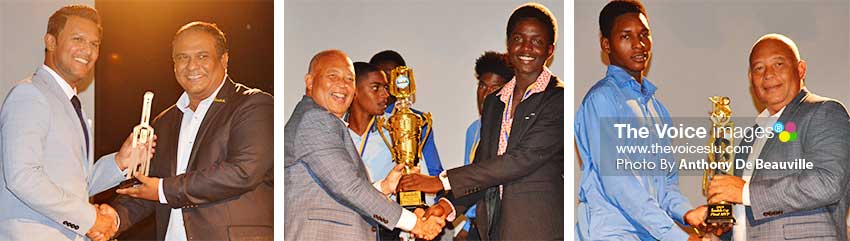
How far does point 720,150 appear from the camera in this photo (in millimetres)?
6656

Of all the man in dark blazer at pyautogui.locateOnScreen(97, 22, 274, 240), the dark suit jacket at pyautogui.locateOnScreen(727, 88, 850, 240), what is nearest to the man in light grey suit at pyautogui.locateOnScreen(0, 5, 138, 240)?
the man in dark blazer at pyautogui.locateOnScreen(97, 22, 274, 240)

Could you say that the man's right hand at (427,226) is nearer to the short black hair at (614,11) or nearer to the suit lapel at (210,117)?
the suit lapel at (210,117)

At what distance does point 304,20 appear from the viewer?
22.2ft

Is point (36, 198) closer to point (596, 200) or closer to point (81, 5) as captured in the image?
point (81, 5)

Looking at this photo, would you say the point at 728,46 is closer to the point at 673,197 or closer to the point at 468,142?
the point at 673,197

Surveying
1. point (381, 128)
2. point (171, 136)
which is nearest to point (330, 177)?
point (381, 128)

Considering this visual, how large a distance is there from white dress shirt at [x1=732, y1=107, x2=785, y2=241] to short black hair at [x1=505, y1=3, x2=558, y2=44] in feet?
3.76

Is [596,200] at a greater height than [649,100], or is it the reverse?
[649,100]

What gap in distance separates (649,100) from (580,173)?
0.52 meters

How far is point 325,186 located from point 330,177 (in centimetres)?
6

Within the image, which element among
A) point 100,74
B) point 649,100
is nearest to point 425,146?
point 649,100

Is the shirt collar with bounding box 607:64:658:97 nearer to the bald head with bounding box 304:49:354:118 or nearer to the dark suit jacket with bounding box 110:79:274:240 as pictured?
the bald head with bounding box 304:49:354:118

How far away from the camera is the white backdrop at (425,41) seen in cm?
675

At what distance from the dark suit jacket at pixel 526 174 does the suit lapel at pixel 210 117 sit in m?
1.29
